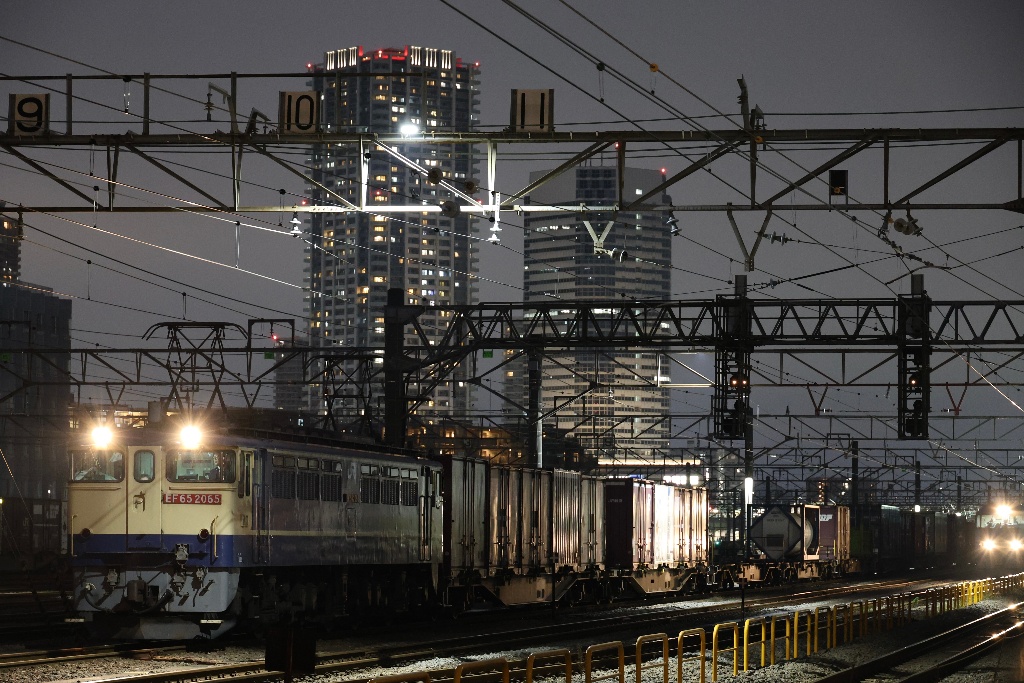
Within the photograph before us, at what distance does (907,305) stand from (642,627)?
17.5m

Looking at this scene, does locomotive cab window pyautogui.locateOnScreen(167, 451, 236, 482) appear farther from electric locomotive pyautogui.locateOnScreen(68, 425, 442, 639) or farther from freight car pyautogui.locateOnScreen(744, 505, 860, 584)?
freight car pyautogui.locateOnScreen(744, 505, 860, 584)

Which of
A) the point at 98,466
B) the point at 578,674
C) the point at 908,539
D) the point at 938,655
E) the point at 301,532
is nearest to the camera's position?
the point at 578,674

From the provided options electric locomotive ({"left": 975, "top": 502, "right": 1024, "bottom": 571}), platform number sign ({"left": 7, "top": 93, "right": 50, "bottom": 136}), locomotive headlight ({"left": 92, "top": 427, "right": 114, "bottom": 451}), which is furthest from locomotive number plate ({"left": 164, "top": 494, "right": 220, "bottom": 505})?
electric locomotive ({"left": 975, "top": 502, "right": 1024, "bottom": 571})

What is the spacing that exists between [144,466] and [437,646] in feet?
20.0

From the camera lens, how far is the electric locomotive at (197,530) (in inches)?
932

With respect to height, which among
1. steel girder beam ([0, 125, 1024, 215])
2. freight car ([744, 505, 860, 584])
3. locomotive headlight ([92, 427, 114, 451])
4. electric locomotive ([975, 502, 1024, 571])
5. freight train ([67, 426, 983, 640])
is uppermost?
steel girder beam ([0, 125, 1024, 215])

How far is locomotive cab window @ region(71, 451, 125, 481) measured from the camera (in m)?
24.8

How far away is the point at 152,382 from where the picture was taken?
5350cm

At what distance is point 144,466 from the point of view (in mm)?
24688

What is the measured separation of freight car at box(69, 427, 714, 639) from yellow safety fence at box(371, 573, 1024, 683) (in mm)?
4644

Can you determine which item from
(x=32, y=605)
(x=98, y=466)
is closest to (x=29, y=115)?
(x=98, y=466)

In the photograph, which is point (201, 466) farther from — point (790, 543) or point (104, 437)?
point (790, 543)

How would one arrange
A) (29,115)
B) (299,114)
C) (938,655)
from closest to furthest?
(299,114)
(29,115)
(938,655)

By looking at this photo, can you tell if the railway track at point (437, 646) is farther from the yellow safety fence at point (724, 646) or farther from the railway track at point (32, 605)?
the railway track at point (32, 605)
